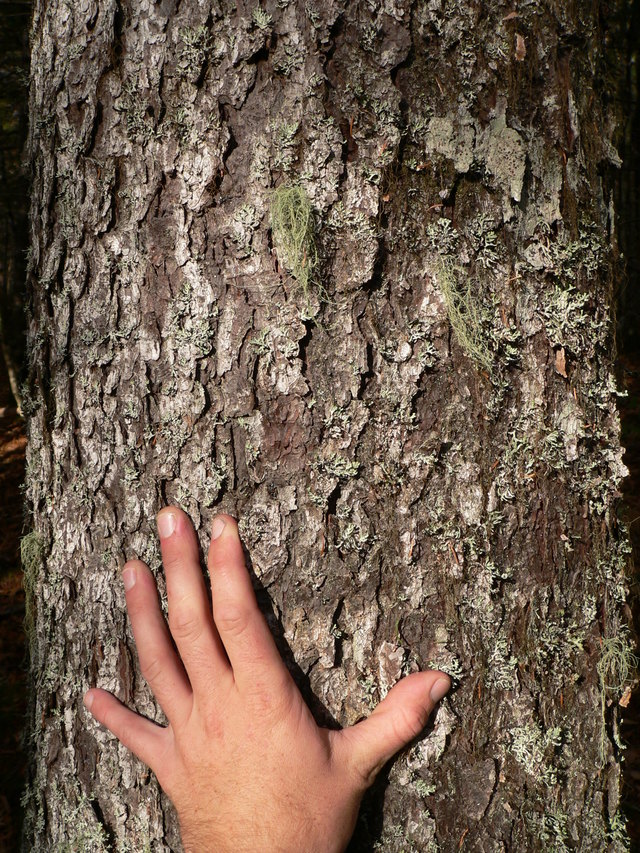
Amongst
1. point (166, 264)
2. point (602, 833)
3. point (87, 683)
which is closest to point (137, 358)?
point (166, 264)

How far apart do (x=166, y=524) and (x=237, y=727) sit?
0.47 m

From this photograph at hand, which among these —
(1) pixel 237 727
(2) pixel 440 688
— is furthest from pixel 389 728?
(1) pixel 237 727

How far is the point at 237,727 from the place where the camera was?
130 cm

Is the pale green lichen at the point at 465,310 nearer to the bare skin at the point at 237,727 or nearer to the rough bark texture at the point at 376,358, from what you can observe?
the rough bark texture at the point at 376,358

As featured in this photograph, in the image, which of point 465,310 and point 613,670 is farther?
point 613,670

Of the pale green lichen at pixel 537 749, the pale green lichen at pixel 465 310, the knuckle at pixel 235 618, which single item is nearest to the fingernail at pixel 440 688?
the pale green lichen at pixel 537 749

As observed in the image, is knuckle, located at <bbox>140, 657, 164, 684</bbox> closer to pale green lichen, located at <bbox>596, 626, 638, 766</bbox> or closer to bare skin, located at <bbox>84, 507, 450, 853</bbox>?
bare skin, located at <bbox>84, 507, 450, 853</bbox>

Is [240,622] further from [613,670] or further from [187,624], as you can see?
[613,670]

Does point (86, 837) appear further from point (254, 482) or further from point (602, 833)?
point (602, 833)

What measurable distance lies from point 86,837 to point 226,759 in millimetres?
511

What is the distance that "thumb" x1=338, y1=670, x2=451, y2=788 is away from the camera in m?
1.30

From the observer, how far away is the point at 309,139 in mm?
1268

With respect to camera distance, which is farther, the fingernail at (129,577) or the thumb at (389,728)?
the fingernail at (129,577)

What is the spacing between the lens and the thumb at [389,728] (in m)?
1.30
